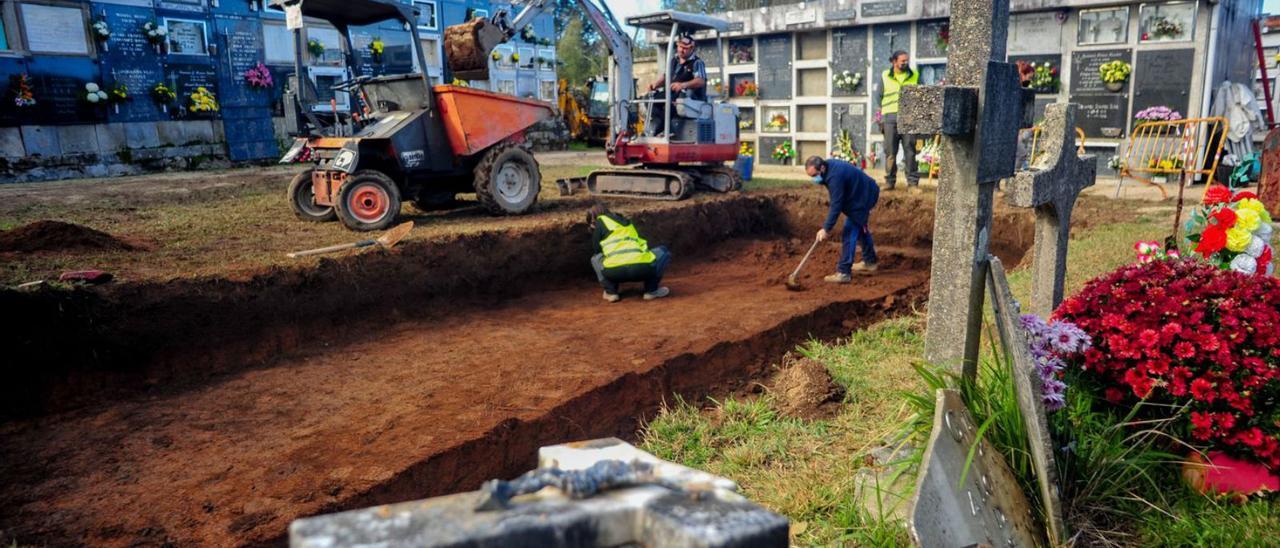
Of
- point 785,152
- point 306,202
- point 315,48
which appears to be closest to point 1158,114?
point 785,152

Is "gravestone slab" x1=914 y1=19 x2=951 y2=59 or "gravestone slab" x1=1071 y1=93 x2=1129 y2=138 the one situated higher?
"gravestone slab" x1=914 y1=19 x2=951 y2=59

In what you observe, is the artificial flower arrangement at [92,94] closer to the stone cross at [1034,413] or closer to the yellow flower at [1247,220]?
the stone cross at [1034,413]

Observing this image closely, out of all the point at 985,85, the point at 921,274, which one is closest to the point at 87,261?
the point at 985,85

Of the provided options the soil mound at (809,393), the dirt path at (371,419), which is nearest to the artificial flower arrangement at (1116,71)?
the dirt path at (371,419)

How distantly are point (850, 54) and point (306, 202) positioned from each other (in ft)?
31.7

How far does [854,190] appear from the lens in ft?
26.0

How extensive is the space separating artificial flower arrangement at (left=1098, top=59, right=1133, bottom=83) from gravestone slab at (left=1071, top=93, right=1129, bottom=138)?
239mm

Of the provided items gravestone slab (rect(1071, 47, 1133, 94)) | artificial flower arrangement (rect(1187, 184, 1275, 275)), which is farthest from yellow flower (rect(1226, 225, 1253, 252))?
gravestone slab (rect(1071, 47, 1133, 94))

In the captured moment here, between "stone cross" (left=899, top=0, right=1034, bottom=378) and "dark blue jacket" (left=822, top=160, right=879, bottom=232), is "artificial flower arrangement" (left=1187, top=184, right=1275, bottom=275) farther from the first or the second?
"dark blue jacket" (left=822, top=160, right=879, bottom=232)

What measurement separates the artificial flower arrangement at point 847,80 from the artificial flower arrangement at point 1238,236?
35.2 ft

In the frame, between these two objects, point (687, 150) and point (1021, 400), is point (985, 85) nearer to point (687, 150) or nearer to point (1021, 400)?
point (1021, 400)

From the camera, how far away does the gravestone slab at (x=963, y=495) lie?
2123mm

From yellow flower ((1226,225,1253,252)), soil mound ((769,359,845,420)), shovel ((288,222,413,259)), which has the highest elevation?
yellow flower ((1226,225,1253,252))

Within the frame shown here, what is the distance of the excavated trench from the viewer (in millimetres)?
4043
